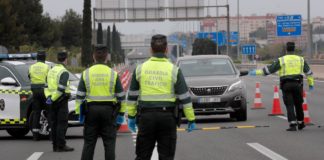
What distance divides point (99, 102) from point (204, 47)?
10846 cm

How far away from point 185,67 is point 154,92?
40.6ft

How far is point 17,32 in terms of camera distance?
234 feet

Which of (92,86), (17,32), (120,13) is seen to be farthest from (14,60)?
(17,32)

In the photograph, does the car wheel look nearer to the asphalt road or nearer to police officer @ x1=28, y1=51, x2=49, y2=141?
the asphalt road

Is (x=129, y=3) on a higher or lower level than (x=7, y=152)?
higher

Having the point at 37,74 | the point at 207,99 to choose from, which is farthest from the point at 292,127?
the point at 37,74

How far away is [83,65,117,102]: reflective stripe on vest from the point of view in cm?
975

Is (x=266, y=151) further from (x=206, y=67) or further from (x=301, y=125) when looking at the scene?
(x=206, y=67)

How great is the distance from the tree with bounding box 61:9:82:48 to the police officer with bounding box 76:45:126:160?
97.9m

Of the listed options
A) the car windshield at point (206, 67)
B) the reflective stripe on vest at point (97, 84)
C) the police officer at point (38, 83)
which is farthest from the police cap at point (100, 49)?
the car windshield at point (206, 67)

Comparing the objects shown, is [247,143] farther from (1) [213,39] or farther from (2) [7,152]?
(1) [213,39]

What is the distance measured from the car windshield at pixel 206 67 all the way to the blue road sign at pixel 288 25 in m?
36.3

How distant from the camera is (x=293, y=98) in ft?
54.2

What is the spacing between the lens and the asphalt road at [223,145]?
12.6m
